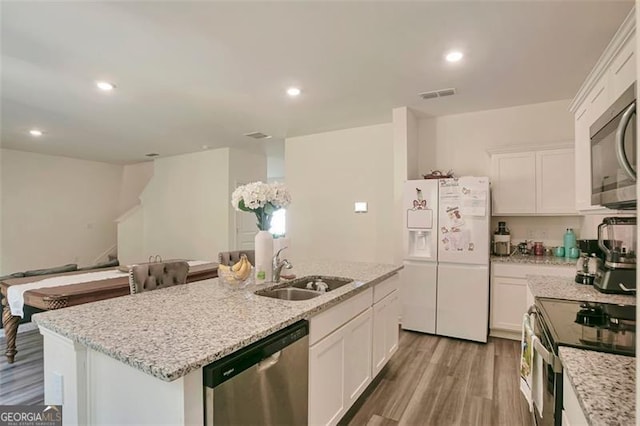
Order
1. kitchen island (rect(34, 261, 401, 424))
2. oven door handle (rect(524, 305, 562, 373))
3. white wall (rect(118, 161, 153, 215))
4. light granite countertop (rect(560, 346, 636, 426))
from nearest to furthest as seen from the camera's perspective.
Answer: light granite countertop (rect(560, 346, 636, 426))
kitchen island (rect(34, 261, 401, 424))
oven door handle (rect(524, 305, 562, 373))
white wall (rect(118, 161, 153, 215))

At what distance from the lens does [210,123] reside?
4590 millimetres

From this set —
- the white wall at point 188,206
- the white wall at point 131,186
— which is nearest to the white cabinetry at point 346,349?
the white wall at point 188,206

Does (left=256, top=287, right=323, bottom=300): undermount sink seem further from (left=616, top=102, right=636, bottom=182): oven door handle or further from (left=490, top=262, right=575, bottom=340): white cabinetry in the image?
(left=490, top=262, right=575, bottom=340): white cabinetry

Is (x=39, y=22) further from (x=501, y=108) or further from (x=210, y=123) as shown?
(x=501, y=108)

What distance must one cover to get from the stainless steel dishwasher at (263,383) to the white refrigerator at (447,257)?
2.47 m

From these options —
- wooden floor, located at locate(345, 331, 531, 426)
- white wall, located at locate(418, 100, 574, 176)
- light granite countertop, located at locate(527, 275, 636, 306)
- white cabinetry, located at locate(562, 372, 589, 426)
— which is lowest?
wooden floor, located at locate(345, 331, 531, 426)

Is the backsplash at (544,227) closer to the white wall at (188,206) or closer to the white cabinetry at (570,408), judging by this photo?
the white cabinetry at (570,408)

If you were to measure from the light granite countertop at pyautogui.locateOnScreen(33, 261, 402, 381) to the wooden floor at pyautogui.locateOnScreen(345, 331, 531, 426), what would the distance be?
97 centimetres

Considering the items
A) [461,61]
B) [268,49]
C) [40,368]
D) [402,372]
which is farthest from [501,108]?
[40,368]

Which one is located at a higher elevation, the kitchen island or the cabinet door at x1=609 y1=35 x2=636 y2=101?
the cabinet door at x1=609 y1=35 x2=636 y2=101

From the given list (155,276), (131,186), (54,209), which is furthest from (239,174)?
(155,276)

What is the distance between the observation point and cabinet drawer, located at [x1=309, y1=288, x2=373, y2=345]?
5.66 ft

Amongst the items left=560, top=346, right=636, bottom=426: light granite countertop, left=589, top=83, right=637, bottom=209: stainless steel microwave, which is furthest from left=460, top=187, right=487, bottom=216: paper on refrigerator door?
left=560, top=346, right=636, bottom=426: light granite countertop

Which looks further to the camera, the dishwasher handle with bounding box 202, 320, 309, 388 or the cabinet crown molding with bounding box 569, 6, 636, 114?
the cabinet crown molding with bounding box 569, 6, 636, 114
